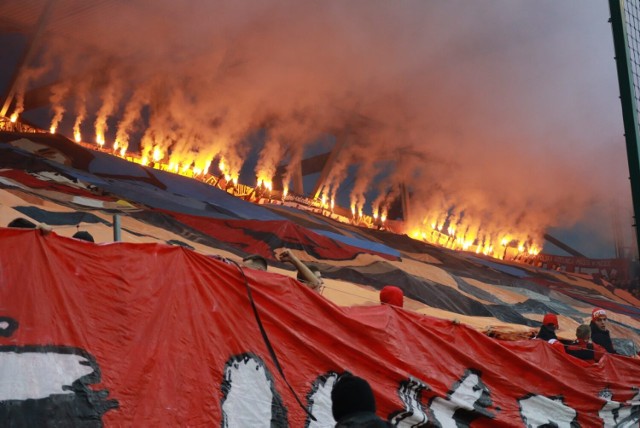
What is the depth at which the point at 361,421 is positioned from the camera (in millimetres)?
1726

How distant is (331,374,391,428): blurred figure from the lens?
5.68 feet

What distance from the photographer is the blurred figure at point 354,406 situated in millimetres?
1730

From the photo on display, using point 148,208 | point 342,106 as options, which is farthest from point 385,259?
point 342,106

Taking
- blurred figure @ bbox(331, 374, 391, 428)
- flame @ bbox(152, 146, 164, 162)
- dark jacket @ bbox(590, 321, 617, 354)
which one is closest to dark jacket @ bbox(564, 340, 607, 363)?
dark jacket @ bbox(590, 321, 617, 354)

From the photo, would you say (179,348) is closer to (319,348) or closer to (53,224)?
(319,348)

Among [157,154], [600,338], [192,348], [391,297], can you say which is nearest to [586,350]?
[600,338]

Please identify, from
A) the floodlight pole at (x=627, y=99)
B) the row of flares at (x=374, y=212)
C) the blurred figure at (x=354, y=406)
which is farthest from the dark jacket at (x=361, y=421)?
the row of flares at (x=374, y=212)

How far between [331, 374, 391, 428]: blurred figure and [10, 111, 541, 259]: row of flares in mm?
→ 13660

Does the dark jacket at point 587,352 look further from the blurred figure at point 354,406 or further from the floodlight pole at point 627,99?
the blurred figure at point 354,406

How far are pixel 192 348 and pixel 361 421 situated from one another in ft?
4.95

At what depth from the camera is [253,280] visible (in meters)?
3.45

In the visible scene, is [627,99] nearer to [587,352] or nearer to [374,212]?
[587,352]

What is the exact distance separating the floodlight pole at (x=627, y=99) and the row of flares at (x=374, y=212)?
12.0m

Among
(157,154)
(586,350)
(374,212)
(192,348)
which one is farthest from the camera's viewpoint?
(374,212)
